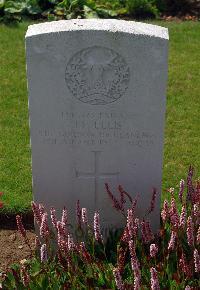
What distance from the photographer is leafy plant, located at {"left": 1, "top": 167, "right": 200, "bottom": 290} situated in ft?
13.9

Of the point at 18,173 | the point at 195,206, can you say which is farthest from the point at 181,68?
the point at 195,206

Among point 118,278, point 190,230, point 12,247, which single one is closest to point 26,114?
point 12,247

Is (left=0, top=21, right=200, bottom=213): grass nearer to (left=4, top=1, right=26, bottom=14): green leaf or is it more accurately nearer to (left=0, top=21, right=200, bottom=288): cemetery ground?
(left=0, top=21, right=200, bottom=288): cemetery ground

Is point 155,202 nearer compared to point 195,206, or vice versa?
point 195,206

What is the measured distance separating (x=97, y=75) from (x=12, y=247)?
1771 mm

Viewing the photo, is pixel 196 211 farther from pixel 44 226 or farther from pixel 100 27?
pixel 100 27

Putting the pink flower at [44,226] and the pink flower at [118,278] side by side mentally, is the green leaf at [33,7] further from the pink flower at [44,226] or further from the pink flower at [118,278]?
the pink flower at [118,278]

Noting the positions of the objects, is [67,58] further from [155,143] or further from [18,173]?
[18,173]

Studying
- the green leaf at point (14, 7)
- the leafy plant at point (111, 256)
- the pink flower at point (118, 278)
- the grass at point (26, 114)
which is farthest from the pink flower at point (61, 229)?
the green leaf at point (14, 7)

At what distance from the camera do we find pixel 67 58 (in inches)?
179

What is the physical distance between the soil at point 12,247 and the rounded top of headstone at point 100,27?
1881 millimetres

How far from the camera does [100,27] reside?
4469 mm

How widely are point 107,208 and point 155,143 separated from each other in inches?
27.4

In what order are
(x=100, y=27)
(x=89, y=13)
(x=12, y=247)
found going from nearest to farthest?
1. (x=100, y=27)
2. (x=12, y=247)
3. (x=89, y=13)
